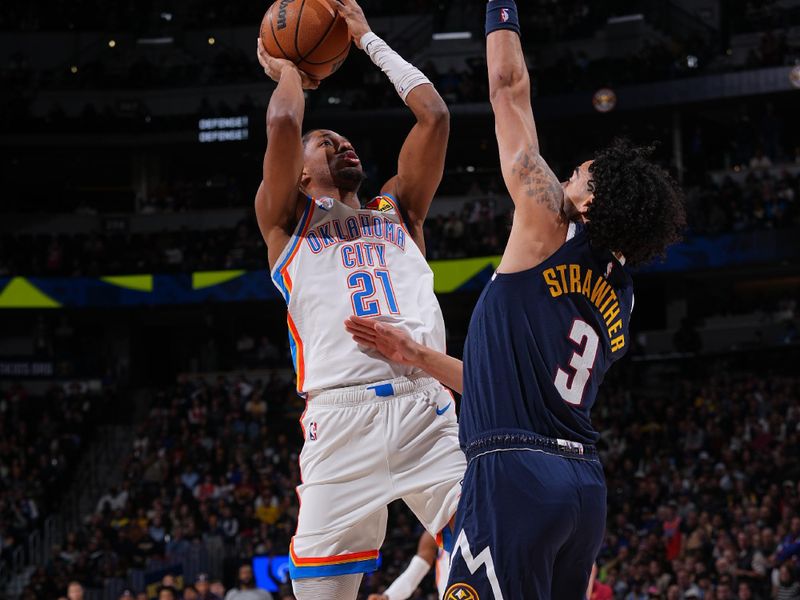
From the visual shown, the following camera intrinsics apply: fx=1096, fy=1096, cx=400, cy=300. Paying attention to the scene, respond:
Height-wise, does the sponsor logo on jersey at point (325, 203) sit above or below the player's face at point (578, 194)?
above

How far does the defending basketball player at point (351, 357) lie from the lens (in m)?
4.59

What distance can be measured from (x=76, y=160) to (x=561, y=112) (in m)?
13.1

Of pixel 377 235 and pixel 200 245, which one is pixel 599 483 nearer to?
pixel 377 235

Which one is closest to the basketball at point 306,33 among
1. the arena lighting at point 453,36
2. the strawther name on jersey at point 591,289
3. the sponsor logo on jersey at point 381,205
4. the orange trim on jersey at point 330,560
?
the sponsor logo on jersey at point 381,205

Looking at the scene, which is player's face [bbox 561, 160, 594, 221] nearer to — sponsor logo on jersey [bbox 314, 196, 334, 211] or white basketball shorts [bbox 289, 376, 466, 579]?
white basketball shorts [bbox 289, 376, 466, 579]

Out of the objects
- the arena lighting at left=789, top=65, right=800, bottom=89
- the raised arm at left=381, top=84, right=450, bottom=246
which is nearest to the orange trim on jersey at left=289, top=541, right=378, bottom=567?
the raised arm at left=381, top=84, right=450, bottom=246

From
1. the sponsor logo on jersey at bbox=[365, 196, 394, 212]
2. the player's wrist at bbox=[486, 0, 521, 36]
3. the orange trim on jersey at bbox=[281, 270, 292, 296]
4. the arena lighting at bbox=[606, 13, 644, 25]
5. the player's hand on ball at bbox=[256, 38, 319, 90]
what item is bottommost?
the orange trim on jersey at bbox=[281, 270, 292, 296]

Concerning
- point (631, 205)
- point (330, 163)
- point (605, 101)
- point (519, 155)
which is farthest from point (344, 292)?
point (605, 101)

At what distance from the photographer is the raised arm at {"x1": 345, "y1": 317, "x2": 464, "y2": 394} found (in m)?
4.23

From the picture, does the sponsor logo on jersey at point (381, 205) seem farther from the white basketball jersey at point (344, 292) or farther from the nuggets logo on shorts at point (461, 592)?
the nuggets logo on shorts at point (461, 592)

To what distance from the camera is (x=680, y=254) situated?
2270cm

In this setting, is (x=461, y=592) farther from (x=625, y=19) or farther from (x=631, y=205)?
(x=625, y=19)

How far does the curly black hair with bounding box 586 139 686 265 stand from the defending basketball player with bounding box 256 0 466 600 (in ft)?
4.51

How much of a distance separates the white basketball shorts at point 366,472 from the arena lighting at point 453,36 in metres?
25.2
